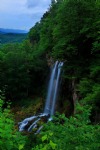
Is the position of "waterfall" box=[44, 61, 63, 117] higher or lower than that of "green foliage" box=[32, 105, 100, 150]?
lower

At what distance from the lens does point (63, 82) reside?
2964 centimetres

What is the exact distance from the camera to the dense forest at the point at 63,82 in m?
8.45

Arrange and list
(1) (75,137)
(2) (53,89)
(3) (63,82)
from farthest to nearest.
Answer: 1. (2) (53,89)
2. (3) (63,82)
3. (1) (75,137)

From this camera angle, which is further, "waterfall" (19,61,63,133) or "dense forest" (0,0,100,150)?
"waterfall" (19,61,63,133)

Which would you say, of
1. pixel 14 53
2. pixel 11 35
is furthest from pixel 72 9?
pixel 11 35

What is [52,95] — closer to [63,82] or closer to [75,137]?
[63,82]

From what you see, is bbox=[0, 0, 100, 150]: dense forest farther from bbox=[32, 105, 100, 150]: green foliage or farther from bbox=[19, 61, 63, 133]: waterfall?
bbox=[19, 61, 63, 133]: waterfall

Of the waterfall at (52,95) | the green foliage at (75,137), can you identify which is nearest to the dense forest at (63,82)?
the green foliage at (75,137)

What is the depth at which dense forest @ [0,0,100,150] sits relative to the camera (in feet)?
27.7

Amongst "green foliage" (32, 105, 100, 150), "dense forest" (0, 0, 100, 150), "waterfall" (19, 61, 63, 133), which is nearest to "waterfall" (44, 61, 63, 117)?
"waterfall" (19, 61, 63, 133)

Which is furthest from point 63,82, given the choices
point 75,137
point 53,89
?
point 75,137

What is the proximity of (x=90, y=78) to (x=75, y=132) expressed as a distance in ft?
45.9

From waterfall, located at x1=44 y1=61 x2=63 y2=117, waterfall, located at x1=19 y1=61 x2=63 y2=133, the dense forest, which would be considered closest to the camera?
the dense forest

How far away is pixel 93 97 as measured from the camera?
19.1 metres
